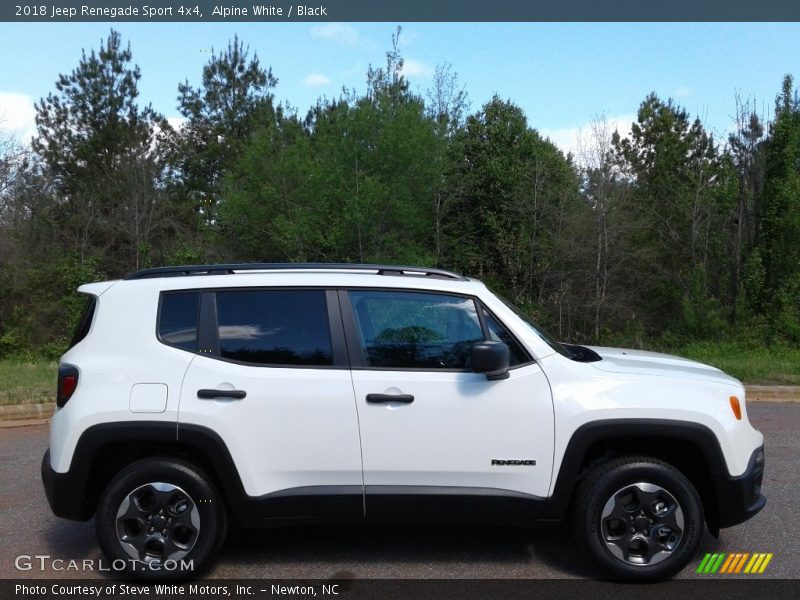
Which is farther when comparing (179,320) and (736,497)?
(179,320)

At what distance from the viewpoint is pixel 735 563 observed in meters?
4.61

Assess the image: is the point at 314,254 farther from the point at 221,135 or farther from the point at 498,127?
the point at 221,135

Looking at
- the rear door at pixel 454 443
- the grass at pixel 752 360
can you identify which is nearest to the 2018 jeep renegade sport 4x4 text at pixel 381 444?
the rear door at pixel 454 443

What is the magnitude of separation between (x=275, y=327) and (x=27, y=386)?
26.9ft

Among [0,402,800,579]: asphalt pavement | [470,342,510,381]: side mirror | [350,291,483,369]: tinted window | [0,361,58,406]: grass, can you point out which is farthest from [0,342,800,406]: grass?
[470,342,510,381]: side mirror

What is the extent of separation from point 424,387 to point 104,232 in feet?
99.1

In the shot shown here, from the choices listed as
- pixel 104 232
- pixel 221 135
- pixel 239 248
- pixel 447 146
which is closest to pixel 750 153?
pixel 447 146

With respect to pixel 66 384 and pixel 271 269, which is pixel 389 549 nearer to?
pixel 271 269

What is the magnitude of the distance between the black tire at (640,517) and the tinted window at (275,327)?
5.60 ft

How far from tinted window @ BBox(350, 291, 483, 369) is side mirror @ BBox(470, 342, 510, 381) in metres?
0.20

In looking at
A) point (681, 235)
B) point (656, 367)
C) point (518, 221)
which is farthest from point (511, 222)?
point (656, 367)

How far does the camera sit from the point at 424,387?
14.1 feet

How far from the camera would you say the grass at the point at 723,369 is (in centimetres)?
1051

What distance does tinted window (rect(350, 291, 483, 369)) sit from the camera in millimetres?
4407
